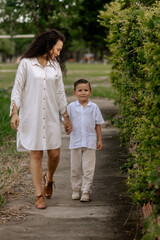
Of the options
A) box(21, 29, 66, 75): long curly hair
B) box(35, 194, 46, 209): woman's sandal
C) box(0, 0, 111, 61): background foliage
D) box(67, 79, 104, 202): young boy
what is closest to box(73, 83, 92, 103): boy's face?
box(67, 79, 104, 202): young boy

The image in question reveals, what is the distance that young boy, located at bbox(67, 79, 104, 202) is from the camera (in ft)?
17.3

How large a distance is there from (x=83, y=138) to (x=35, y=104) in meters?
0.71

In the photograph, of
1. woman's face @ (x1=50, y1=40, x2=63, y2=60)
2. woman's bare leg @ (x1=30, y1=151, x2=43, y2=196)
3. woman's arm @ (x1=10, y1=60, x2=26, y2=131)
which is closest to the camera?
woman's arm @ (x1=10, y1=60, x2=26, y2=131)

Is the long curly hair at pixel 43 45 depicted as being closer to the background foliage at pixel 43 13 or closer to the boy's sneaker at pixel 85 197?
the boy's sneaker at pixel 85 197

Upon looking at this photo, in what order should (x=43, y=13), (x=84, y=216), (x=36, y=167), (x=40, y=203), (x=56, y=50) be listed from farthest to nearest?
(x=43, y=13) → (x=56, y=50) → (x=36, y=167) → (x=40, y=203) → (x=84, y=216)

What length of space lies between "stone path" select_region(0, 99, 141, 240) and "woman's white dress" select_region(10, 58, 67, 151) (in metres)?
0.67

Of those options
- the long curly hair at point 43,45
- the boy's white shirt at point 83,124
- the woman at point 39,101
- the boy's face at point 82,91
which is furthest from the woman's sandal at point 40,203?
the long curly hair at point 43,45

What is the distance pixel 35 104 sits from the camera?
495 centimetres

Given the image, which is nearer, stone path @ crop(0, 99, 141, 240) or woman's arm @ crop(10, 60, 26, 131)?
stone path @ crop(0, 99, 141, 240)

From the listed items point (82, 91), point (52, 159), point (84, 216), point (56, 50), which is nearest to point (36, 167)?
A: point (52, 159)

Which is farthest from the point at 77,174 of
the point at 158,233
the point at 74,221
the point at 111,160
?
the point at 158,233

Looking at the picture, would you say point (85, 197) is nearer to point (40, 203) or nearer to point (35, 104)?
point (40, 203)

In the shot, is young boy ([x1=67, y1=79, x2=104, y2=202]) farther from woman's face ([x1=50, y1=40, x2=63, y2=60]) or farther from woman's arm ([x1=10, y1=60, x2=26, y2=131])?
woman's arm ([x1=10, y1=60, x2=26, y2=131])

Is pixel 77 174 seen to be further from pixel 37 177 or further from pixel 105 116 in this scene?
pixel 105 116
